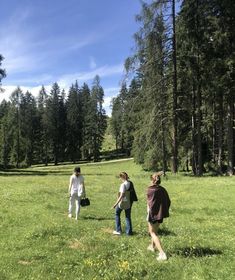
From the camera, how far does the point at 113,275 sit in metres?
10.7

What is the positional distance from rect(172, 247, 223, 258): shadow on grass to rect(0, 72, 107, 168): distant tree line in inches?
3788

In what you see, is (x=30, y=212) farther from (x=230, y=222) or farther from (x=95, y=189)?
(x=95, y=189)

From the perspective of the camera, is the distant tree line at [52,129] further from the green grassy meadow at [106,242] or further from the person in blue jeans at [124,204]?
the person in blue jeans at [124,204]

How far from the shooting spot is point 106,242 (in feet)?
46.3

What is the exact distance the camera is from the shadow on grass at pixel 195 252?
41.2 ft

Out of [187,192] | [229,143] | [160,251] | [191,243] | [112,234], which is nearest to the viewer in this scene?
[160,251]

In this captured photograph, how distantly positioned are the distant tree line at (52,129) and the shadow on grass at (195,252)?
316ft

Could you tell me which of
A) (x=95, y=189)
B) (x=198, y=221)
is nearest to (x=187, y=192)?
(x=95, y=189)

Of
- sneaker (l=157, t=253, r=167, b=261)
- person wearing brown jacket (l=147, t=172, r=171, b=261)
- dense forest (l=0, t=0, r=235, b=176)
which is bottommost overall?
sneaker (l=157, t=253, r=167, b=261)

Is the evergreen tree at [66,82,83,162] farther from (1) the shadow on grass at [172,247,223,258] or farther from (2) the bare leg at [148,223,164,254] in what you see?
(2) the bare leg at [148,223,164,254]

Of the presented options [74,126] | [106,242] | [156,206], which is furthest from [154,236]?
[74,126]

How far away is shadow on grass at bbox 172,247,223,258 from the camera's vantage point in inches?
494

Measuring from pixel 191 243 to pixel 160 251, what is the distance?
2.23m

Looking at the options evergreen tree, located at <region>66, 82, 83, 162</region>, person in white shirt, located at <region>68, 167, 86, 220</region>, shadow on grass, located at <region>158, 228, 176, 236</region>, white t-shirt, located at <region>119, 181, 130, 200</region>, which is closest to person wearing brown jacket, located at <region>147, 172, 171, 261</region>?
white t-shirt, located at <region>119, 181, 130, 200</region>
